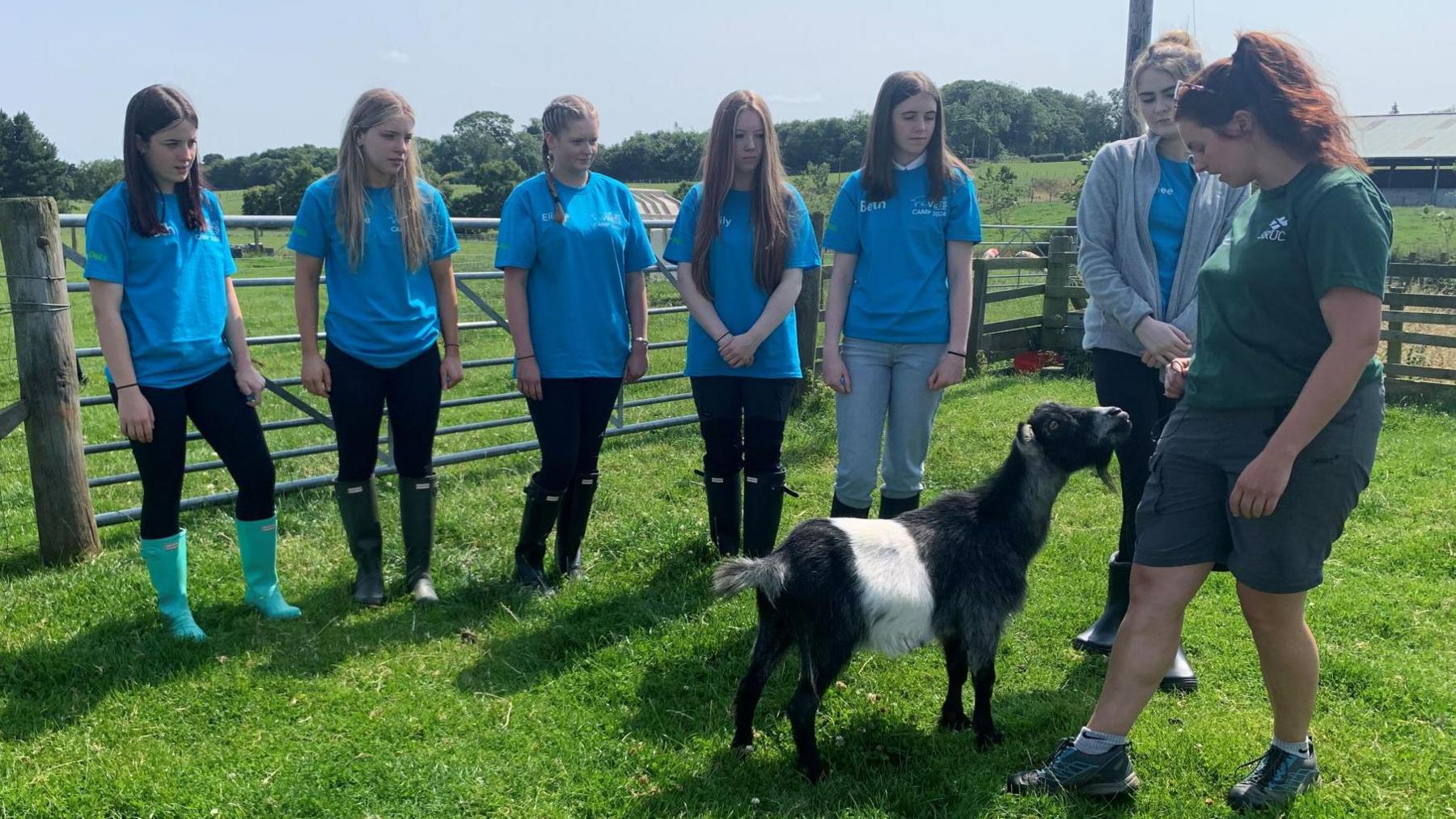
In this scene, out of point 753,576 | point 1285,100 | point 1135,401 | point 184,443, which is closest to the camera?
point 1285,100

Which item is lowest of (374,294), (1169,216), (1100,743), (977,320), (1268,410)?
(1100,743)

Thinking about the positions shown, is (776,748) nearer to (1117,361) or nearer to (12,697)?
(1117,361)

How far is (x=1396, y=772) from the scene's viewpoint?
315 centimetres

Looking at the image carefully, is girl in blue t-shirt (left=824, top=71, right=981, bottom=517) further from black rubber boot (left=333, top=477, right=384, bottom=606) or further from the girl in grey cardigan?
black rubber boot (left=333, top=477, right=384, bottom=606)

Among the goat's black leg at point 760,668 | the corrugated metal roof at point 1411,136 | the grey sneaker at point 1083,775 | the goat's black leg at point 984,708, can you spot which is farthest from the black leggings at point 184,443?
the corrugated metal roof at point 1411,136

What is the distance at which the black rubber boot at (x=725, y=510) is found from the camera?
4.77 metres

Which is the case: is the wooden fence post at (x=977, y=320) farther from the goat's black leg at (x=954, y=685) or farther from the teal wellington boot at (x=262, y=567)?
the teal wellington boot at (x=262, y=567)

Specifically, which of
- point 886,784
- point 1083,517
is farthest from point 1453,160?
point 886,784

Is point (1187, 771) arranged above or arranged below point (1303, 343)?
below

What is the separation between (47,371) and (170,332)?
1386mm

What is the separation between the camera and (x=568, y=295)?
14.1 feet

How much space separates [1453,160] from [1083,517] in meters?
58.0

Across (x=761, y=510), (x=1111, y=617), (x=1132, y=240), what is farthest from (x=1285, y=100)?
(x=761, y=510)

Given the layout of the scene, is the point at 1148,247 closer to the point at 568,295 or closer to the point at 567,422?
the point at 568,295
